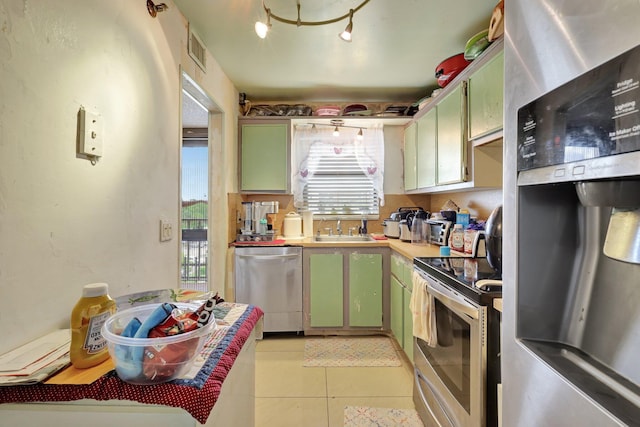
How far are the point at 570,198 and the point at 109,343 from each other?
1151mm

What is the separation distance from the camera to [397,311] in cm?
254

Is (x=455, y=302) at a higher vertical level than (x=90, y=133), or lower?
lower

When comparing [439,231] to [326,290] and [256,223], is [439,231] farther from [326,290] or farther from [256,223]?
[256,223]

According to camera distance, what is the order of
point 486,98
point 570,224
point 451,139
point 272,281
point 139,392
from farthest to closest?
1. point 272,281
2. point 451,139
3. point 486,98
4. point 570,224
5. point 139,392

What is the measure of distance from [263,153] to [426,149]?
1603 mm

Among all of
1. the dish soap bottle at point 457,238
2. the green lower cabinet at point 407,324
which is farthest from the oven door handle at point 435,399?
the dish soap bottle at point 457,238

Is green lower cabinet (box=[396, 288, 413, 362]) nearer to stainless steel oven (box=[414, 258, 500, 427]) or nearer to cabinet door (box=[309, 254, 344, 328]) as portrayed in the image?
stainless steel oven (box=[414, 258, 500, 427])

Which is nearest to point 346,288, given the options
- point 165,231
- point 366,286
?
point 366,286

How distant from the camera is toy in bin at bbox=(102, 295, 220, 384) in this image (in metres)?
0.65

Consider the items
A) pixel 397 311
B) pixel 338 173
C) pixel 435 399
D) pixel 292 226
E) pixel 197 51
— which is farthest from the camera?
pixel 338 173

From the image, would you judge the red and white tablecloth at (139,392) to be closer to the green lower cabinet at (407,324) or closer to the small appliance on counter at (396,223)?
the green lower cabinet at (407,324)

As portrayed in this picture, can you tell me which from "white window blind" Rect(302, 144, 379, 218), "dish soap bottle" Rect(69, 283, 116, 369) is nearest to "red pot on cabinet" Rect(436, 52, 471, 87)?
"white window blind" Rect(302, 144, 379, 218)

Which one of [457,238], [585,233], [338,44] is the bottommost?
[457,238]

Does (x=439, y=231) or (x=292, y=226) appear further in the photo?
(x=292, y=226)
